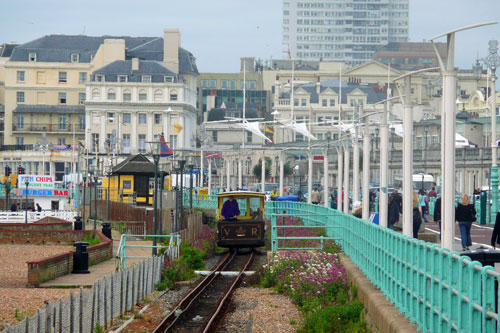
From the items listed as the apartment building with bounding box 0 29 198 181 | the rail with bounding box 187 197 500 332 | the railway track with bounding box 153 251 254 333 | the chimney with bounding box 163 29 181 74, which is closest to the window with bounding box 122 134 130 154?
the apartment building with bounding box 0 29 198 181

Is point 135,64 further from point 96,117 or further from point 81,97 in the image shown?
point 81,97

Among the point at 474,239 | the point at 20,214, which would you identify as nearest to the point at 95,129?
the point at 20,214

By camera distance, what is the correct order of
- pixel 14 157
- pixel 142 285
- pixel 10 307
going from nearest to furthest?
pixel 10 307
pixel 142 285
pixel 14 157

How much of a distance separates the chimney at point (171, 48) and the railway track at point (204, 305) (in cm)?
11011

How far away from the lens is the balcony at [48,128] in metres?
147

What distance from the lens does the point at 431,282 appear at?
1395 centimetres

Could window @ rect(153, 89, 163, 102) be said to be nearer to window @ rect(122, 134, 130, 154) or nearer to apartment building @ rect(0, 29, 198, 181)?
apartment building @ rect(0, 29, 198, 181)

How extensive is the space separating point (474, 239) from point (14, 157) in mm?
106143

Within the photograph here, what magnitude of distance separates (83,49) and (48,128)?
12390 millimetres

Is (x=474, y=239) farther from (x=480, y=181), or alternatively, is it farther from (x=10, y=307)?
(x=480, y=181)

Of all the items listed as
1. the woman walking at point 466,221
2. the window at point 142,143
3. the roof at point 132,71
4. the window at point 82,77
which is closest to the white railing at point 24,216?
the woman walking at point 466,221

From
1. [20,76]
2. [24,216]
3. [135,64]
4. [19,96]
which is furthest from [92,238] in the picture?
[19,96]

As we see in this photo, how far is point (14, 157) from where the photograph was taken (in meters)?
138

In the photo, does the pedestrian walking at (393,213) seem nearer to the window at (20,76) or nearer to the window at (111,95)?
the window at (111,95)
